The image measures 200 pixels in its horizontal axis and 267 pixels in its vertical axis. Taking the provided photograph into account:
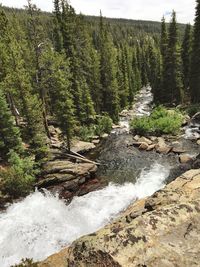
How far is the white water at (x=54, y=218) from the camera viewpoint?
1379 cm

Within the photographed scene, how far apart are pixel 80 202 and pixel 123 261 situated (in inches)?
513

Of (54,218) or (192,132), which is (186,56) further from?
(54,218)

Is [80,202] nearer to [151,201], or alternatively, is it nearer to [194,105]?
[151,201]

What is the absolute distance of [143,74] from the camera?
95.8 meters

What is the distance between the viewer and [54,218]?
654 inches

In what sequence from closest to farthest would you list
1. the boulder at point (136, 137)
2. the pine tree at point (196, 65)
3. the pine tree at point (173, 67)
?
1. the boulder at point (136, 137)
2. the pine tree at point (196, 65)
3. the pine tree at point (173, 67)

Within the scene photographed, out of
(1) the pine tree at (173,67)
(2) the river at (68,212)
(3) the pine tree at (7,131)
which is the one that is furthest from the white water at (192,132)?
(3) the pine tree at (7,131)

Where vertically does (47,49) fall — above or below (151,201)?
above

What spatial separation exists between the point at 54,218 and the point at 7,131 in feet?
34.4

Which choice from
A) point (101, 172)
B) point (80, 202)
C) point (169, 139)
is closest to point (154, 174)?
point (101, 172)

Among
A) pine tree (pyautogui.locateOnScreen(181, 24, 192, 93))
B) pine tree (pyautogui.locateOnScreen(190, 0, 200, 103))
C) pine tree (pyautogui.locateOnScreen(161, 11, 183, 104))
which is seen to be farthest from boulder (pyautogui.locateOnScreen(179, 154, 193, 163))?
pine tree (pyautogui.locateOnScreen(181, 24, 192, 93))

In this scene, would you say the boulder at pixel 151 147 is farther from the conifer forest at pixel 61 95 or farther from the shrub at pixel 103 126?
the shrub at pixel 103 126

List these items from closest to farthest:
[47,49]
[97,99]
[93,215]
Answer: [93,215], [47,49], [97,99]

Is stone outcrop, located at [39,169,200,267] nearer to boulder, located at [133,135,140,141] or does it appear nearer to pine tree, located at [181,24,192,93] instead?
boulder, located at [133,135,140,141]
